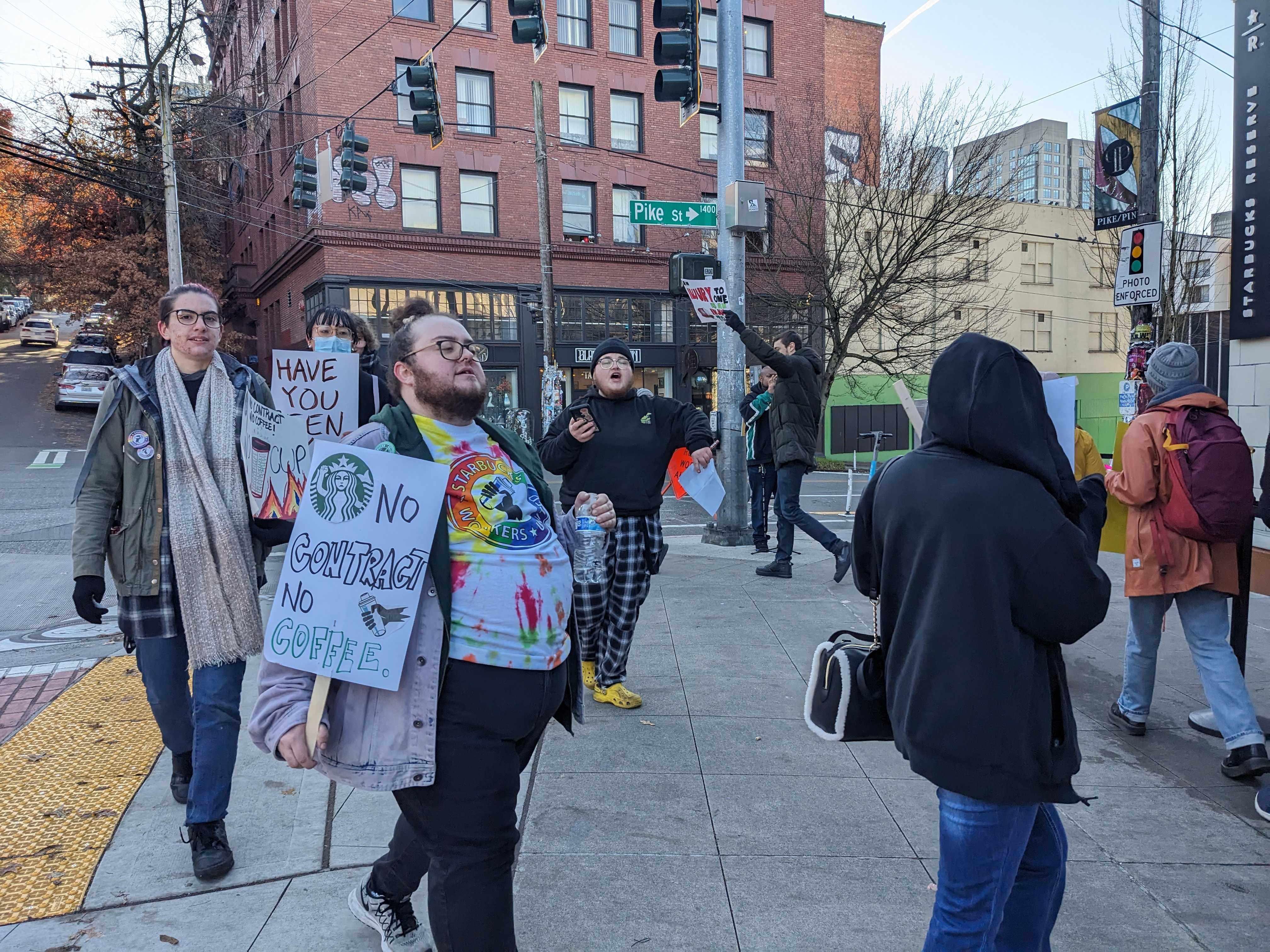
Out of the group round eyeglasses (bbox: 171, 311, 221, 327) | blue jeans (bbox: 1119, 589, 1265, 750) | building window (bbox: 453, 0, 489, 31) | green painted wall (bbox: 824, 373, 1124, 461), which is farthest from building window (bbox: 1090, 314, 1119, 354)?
round eyeglasses (bbox: 171, 311, 221, 327)

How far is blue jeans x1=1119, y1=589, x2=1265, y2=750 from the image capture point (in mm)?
4137

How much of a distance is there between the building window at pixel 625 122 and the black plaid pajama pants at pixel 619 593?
2802cm

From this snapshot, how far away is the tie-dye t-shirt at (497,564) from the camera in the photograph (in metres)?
2.28

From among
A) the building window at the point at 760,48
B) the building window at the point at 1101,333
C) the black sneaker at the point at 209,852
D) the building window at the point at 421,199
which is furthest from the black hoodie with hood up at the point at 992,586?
the building window at the point at 1101,333

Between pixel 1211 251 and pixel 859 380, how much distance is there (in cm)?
1182

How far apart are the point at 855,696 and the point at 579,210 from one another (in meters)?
29.8

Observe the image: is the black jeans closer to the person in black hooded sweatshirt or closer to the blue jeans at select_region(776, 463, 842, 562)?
the person in black hooded sweatshirt

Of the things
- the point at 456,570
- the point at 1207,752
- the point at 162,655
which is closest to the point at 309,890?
the point at 162,655

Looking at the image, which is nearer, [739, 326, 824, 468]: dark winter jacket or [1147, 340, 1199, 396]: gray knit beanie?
[1147, 340, 1199, 396]: gray knit beanie

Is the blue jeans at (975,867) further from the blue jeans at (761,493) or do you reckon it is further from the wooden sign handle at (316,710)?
the blue jeans at (761,493)

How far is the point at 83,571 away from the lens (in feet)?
10.6

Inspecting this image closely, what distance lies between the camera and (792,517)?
8.46 m

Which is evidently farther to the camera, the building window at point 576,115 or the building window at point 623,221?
the building window at point 623,221

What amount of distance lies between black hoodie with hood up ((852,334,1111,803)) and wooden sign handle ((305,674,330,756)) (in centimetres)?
136
